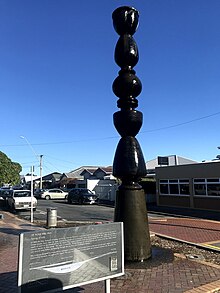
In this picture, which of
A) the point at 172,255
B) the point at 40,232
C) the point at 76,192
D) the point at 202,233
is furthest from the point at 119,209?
the point at 76,192

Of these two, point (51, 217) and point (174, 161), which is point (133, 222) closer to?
point (51, 217)

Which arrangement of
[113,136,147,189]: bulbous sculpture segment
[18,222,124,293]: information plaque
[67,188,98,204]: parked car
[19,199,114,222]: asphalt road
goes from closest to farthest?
[18,222,124,293]: information plaque, [113,136,147,189]: bulbous sculpture segment, [19,199,114,222]: asphalt road, [67,188,98,204]: parked car

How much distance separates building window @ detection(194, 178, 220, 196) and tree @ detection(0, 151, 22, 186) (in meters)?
14.1

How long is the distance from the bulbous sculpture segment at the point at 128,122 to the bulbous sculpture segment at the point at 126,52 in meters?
1.26

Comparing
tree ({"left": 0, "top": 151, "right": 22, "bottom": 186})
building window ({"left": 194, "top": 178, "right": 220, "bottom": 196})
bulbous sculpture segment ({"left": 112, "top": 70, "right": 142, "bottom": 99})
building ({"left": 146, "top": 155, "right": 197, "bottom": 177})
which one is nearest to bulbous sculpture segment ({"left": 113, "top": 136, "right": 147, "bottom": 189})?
bulbous sculpture segment ({"left": 112, "top": 70, "right": 142, "bottom": 99})

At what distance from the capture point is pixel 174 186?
26453 millimetres

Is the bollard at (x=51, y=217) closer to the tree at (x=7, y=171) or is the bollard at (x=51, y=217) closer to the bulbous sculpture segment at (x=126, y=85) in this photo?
the bulbous sculpture segment at (x=126, y=85)

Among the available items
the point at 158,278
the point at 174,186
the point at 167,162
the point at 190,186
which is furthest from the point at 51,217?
the point at 167,162

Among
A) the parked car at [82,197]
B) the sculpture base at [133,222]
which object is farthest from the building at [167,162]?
the sculpture base at [133,222]

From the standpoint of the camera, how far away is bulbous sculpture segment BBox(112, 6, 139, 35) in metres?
7.99

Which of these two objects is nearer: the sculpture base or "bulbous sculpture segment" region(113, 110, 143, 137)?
the sculpture base

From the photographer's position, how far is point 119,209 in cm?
751

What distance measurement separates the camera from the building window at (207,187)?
878 inches

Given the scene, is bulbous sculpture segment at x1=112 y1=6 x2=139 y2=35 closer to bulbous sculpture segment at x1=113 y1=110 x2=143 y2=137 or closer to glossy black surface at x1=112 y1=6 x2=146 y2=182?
glossy black surface at x1=112 y1=6 x2=146 y2=182
